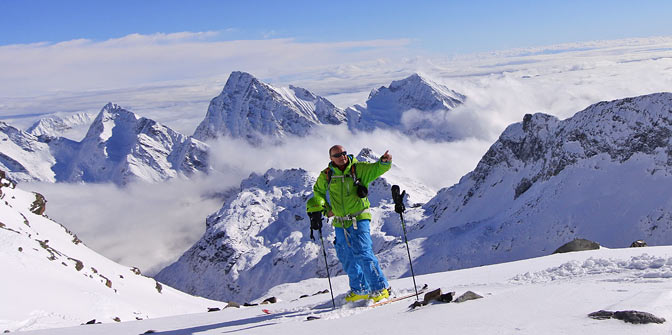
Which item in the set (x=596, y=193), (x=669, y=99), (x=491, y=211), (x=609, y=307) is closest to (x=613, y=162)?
(x=596, y=193)

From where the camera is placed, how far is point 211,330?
365 inches

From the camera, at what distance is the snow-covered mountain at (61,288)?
21.3 meters

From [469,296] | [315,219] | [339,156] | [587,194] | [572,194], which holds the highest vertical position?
[572,194]

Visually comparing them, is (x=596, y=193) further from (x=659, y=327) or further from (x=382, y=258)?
(x=659, y=327)

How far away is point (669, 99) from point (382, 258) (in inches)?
1816

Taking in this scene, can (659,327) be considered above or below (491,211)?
below

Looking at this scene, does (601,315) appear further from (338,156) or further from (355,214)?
(338,156)

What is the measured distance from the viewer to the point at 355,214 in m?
10.2

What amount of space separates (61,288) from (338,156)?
23041mm

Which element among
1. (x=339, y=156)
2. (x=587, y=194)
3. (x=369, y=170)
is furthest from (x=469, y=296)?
(x=587, y=194)

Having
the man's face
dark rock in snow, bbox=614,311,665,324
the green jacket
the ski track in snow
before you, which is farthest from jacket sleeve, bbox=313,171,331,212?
dark rock in snow, bbox=614,311,665,324

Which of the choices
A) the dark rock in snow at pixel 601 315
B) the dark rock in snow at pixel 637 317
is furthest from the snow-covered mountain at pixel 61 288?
the dark rock in snow at pixel 637 317

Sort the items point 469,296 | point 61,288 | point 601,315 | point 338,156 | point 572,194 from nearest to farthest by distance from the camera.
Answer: point 601,315 < point 469,296 < point 338,156 < point 61,288 < point 572,194

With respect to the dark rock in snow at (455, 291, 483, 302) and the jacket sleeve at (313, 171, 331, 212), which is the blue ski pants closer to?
the jacket sleeve at (313, 171, 331, 212)
